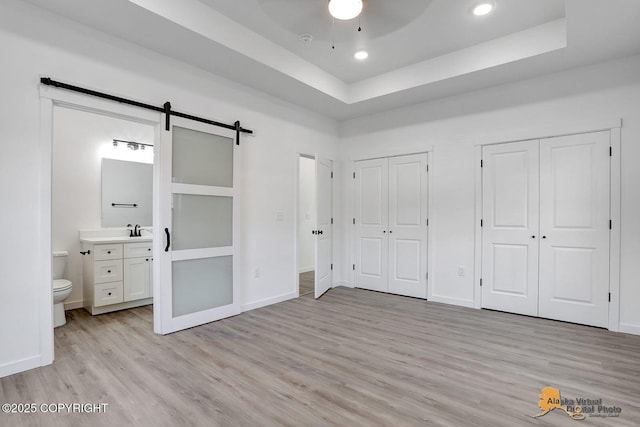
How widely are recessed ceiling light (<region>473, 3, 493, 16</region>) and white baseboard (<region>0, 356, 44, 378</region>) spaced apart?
4742 mm

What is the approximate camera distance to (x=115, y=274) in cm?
406

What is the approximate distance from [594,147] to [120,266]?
566 cm

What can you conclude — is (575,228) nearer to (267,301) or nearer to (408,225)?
(408,225)

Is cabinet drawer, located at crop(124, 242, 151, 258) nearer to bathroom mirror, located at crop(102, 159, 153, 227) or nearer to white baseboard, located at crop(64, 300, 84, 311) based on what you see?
bathroom mirror, located at crop(102, 159, 153, 227)

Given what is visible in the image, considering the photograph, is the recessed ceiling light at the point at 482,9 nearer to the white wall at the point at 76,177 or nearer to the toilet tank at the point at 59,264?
the white wall at the point at 76,177

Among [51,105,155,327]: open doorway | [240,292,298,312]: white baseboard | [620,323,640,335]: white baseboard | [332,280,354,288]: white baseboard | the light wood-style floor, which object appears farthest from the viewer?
[332,280,354,288]: white baseboard

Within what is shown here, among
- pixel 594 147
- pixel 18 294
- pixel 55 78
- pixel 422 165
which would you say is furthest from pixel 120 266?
pixel 594 147

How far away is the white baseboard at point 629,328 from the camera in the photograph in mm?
3309

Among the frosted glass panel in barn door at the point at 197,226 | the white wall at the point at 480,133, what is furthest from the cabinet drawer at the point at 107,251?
the white wall at the point at 480,133

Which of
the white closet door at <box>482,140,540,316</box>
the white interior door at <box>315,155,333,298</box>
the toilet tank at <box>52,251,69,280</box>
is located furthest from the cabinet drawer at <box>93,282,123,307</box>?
the white closet door at <box>482,140,540,316</box>

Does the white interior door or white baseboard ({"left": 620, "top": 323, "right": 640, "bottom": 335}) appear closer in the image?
white baseboard ({"left": 620, "top": 323, "right": 640, "bottom": 335})

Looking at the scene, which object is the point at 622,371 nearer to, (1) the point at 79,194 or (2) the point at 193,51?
(2) the point at 193,51

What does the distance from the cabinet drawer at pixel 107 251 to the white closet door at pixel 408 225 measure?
373 centimetres

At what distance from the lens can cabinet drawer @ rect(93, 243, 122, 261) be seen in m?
3.94
